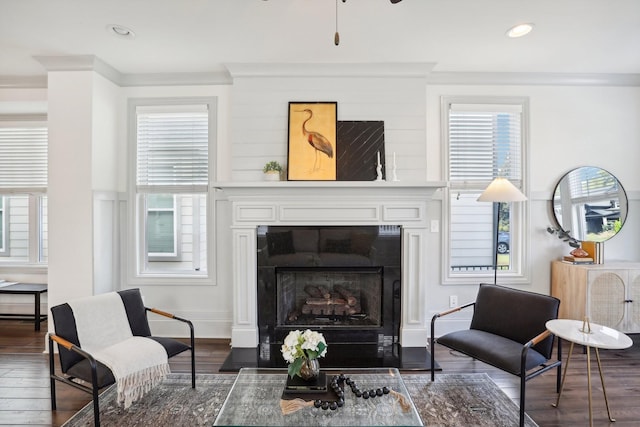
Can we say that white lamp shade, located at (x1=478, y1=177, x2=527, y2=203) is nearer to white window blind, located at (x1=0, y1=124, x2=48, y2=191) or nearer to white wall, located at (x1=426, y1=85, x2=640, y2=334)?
white wall, located at (x1=426, y1=85, x2=640, y2=334)

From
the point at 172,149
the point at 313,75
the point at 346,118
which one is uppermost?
the point at 313,75

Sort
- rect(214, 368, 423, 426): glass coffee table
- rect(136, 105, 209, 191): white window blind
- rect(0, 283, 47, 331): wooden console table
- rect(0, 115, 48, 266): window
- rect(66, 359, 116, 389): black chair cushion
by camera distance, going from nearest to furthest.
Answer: rect(214, 368, 423, 426): glass coffee table < rect(66, 359, 116, 389): black chair cushion < rect(136, 105, 209, 191): white window blind < rect(0, 283, 47, 331): wooden console table < rect(0, 115, 48, 266): window

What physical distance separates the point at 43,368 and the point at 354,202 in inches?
124

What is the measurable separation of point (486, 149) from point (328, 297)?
7.64ft

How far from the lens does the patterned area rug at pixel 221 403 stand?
225 centimetres

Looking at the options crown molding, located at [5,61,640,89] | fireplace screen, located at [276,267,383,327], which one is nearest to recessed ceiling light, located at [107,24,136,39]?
crown molding, located at [5,61,640,89]

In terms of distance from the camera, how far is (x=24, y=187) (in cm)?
431

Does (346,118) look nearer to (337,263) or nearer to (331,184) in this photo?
(331,184)

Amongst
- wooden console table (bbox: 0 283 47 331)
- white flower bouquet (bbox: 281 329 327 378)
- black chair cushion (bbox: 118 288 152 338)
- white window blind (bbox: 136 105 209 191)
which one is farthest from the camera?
wooden console table (bbox: 0 283 47 331)

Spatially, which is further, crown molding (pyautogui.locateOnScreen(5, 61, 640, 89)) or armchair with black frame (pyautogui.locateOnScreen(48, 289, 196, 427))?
crown molding (pyautogui.locateOnScreen(5, 61, 640, 89))

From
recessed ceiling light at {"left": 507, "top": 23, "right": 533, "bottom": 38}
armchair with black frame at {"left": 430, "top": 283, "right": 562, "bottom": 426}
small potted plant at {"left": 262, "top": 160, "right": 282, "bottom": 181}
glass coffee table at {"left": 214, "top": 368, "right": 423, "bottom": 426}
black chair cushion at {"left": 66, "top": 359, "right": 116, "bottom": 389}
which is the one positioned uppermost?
recessed ceiling light at {"left": 507, "top": 23, "right": 533, "bottom": 38}

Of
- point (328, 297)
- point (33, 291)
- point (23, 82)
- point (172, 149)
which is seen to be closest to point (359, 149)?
point (328, 297)

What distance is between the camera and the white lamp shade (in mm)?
3041

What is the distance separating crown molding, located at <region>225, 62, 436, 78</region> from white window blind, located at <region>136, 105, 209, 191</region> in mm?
714
